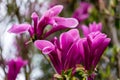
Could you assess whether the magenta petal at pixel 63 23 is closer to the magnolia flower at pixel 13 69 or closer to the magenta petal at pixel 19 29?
the magenta petal at pixel 19 29

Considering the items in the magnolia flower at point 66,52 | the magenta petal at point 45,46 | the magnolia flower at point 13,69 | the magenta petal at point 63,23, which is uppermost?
the magenta petal at point 63,23

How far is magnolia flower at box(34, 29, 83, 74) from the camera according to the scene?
3.91 feet

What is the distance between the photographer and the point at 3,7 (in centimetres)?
198

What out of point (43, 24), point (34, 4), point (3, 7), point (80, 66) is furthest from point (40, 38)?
point (34, 4)

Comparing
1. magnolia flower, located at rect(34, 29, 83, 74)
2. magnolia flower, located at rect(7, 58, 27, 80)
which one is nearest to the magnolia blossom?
magnolia flower, located at rect(34, 29, 83, 74)

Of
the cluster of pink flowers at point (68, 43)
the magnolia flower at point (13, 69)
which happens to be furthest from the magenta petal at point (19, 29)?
the magnolia flower at point (13, 69)

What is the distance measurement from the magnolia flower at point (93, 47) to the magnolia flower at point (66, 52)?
0.06 ft

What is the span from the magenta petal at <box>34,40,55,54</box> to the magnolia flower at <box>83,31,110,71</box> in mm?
111

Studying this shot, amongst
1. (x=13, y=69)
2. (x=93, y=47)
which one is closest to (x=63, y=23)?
(x=93, y=47)

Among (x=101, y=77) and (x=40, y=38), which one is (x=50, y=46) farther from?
(x=101, y=77)

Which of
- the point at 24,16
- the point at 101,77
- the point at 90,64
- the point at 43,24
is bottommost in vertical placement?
the point at 101,77

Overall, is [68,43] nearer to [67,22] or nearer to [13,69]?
[67,22]

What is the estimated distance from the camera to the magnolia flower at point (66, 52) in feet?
3.91

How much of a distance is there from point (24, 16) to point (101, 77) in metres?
0.56
